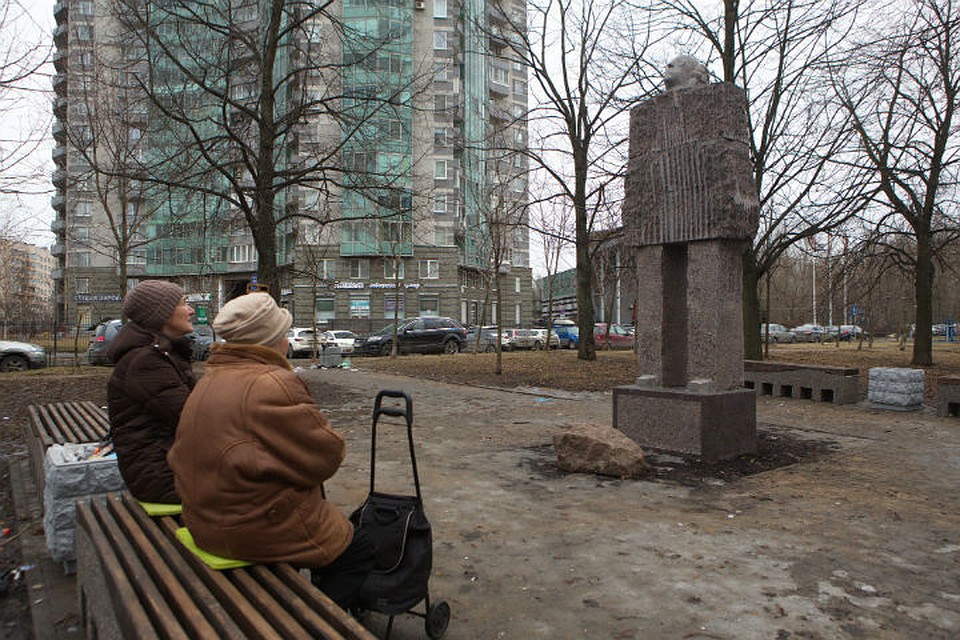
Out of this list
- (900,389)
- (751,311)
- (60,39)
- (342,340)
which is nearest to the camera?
(900,389)

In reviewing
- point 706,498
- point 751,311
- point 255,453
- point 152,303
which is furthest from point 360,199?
point 255,453

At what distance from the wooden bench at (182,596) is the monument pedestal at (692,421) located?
17.3 feet

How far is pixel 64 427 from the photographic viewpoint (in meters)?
5.43

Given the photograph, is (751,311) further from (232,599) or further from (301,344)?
(301,344)

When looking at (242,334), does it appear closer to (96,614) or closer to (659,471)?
(96,614)

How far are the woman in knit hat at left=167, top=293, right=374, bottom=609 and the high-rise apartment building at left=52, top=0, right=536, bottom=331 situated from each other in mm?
9259

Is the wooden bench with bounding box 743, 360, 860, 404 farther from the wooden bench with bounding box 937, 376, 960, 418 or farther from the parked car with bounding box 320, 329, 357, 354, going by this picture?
the parked car with bounding box 320, 329, 357, 354

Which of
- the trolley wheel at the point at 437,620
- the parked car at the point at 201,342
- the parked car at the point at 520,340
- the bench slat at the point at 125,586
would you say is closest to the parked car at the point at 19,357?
the parked car at the point at 201,342

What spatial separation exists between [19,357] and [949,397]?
74.8 feet

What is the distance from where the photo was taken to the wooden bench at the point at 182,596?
1.87 m

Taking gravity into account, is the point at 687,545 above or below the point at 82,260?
below

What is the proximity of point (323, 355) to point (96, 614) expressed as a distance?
18979 mm

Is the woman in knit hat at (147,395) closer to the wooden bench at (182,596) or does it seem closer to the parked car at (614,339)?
the wooden bench at (182,596)

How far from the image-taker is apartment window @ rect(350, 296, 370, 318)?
164 feet
